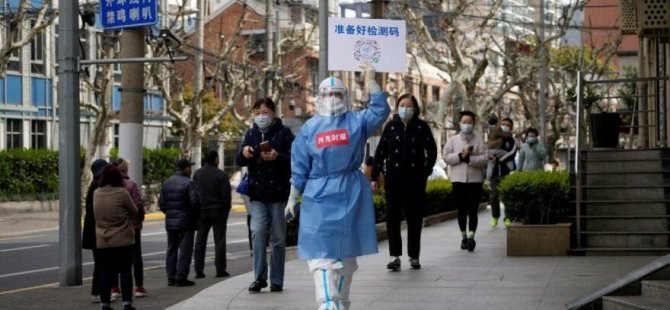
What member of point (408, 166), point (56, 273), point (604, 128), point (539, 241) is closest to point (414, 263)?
point (408, 166)

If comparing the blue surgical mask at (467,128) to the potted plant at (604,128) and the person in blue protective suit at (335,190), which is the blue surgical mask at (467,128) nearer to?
the potted plant at (604,128)

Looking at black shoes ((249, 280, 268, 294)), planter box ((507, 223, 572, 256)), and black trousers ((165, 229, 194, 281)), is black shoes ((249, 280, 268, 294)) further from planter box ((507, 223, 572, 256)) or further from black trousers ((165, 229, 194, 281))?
planter box ((507, 223, 572, 256))

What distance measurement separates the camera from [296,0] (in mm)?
66562

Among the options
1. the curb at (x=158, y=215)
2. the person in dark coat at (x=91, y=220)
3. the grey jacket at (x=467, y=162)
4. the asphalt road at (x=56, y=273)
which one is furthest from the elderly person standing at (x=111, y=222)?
the curb at (x=158, y=215)

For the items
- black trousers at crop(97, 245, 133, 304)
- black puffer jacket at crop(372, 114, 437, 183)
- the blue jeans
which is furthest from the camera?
black puffer jacket at crop(372, 114, 437, 183)

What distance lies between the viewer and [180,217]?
15070mm

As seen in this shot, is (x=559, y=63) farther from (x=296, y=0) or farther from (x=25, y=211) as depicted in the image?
(x=25, y=211)

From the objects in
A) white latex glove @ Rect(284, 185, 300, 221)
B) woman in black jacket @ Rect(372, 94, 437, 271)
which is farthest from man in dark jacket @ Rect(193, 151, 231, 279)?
white latex glove @ Rect(284, 185, 300, 221)

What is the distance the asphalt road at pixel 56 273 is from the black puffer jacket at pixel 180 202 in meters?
0.79

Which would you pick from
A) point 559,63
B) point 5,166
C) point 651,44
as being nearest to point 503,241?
point 651,44

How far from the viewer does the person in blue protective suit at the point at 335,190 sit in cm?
947

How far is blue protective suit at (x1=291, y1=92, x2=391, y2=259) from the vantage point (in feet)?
31.1

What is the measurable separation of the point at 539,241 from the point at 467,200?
136cm

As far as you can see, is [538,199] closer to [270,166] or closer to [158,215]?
[270,166]
